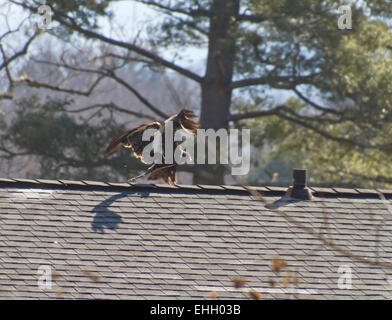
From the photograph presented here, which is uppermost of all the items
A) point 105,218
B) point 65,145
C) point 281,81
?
point 281,81

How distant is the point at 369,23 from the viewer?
2003 centimetres

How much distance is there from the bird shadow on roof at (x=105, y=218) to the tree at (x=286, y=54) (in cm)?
954

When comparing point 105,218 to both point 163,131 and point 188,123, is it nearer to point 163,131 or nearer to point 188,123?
point 163,131

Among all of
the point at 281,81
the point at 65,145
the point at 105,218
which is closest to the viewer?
the point at 105,218

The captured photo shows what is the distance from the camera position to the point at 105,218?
7.72m

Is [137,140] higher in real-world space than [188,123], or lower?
lower

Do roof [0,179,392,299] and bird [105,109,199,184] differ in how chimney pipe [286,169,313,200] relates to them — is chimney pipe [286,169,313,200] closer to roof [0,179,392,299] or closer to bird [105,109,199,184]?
roof [0,179,392,299]

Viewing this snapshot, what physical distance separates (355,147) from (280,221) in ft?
44.2

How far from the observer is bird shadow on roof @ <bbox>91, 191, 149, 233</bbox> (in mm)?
7535

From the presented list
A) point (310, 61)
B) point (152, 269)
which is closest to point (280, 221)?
point (152, 269)

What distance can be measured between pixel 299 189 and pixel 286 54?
36.0 feet

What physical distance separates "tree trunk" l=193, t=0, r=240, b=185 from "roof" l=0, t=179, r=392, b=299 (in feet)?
33.0

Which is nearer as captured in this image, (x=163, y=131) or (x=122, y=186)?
(x=122, y=186)

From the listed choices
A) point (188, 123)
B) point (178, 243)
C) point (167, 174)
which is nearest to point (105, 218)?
point (178, 243)
